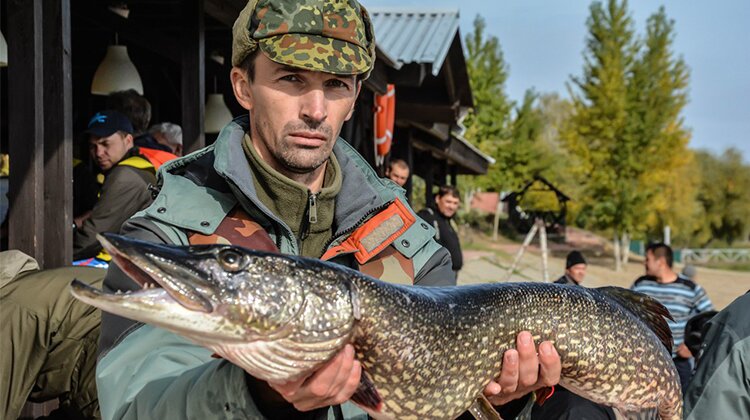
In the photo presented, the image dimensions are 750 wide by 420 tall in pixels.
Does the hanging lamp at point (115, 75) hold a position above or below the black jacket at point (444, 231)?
above

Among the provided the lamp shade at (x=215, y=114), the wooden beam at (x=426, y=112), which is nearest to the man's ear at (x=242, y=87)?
the lamp shade at (x=215, y=114)

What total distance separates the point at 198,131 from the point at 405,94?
6006mm

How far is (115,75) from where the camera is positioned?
21.4 ft

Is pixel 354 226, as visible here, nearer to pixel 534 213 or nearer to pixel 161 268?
pixel 161 268

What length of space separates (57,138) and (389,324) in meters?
2.77

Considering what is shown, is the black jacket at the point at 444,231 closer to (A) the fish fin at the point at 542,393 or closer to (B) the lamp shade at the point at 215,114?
(B) the lamp shade at the point at 215,114

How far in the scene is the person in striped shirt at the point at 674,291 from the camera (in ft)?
24.3

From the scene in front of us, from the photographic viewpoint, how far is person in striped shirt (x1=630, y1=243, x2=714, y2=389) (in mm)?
7402

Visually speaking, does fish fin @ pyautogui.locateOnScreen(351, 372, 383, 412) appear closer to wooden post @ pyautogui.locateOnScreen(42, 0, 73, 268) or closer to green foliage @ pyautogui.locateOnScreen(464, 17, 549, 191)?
wooden post @ pyautogui.locateOnScreen(42, 0, 73, 268)

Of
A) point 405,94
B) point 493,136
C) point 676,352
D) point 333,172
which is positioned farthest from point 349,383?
point 493,136

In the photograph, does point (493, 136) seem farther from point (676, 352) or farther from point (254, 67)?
point (254, 67)

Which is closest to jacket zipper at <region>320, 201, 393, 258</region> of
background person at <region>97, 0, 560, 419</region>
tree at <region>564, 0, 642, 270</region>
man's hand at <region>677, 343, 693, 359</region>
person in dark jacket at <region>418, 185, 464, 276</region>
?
background person at <region>97, 0, 560, 419</region>

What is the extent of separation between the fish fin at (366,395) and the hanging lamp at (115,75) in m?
5.19

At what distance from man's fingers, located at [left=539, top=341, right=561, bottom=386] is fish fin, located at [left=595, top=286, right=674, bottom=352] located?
388 millimetres
